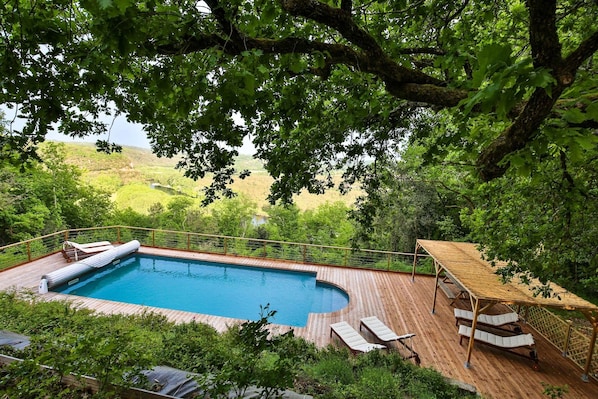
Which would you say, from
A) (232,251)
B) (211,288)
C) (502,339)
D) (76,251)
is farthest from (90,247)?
(502,339)

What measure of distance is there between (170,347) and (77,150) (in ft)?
59.7

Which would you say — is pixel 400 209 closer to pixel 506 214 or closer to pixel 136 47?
pixel 506 214

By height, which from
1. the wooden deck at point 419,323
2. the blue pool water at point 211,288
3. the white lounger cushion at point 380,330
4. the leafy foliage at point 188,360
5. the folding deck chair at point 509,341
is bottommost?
the blue pool water at point 211,288

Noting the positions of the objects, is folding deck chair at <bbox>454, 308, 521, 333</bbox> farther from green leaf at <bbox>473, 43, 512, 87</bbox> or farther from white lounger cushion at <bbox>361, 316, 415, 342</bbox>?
green leaf at <bbox>473, 43, 512, 87</bbox>

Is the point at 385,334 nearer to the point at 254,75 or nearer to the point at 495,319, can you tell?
the point at 495,319

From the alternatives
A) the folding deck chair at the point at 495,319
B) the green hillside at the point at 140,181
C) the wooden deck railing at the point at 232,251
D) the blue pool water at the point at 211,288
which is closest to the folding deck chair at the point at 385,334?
the folding deck chair at the point at 495,319

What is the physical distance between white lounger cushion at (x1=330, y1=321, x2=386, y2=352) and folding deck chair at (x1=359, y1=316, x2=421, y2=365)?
0.84 feet

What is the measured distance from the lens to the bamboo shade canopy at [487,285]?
16.5 feet

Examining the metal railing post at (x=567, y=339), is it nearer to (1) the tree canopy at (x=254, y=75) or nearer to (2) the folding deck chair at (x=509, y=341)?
(2) the folding deck chair at (x=509, y=341)

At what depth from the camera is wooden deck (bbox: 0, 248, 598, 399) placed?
5.11 meters

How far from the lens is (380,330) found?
620cm

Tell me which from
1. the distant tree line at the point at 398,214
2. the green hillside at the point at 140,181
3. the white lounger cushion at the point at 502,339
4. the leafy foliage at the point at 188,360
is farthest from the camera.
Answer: the green hillside at the point at 140,181

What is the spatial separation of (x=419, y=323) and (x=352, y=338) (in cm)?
194

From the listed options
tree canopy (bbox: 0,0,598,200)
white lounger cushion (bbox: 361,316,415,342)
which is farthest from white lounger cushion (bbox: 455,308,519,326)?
tree canopy (bbox: 0,0,598,200)
